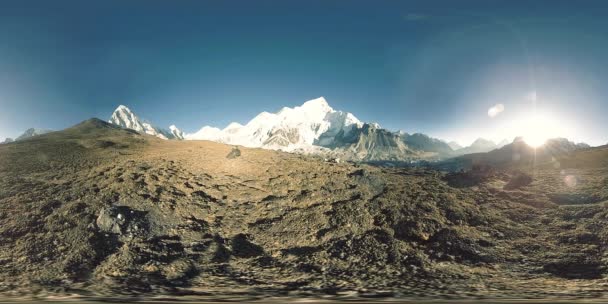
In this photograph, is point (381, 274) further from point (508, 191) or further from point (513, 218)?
point (508, 191)

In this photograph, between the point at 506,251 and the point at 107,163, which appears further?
the point at 107,163

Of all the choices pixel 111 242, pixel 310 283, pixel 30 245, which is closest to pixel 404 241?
pixel 310 283

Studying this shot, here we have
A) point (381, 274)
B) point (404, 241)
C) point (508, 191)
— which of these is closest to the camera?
point (381, 274)

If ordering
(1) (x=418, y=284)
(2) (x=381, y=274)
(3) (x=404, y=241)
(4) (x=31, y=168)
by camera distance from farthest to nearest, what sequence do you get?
1. (4) (x=31, y=168)
2. (3) (x=404, y=241)
3. (2) (x=381, y=274)
4. (1) (x=418, y=284)

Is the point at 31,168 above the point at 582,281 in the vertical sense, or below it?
above

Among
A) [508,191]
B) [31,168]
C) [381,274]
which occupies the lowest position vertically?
[381,274]

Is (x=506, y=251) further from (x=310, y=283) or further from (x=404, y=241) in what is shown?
(x=310, y=283)
